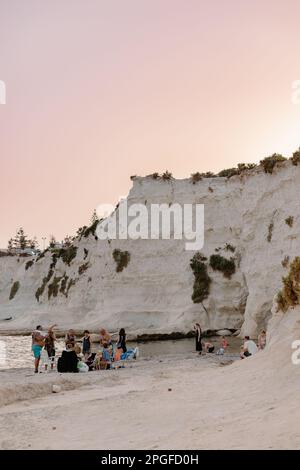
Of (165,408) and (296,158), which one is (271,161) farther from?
(165,408)

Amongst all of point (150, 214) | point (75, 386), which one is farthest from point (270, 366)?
point (150, 214)

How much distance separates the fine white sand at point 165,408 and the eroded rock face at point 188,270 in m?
21.8

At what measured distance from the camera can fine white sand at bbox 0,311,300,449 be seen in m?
8.26

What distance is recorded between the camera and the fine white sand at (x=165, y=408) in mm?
8258

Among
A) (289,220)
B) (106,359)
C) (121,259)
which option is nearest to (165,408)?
(106,359)

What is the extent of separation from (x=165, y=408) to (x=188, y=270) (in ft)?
114

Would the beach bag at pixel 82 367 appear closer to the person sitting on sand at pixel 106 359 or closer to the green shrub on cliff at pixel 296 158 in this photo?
the person sitting on sand at pixel 106 359

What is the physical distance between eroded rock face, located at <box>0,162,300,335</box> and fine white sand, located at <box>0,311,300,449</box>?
859 inches

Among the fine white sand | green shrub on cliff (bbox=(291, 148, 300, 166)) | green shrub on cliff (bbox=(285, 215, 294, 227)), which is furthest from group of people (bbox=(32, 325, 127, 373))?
green shrub on cliff (bbox=(291, 148, 300, 166))

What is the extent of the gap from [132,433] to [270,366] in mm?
4972

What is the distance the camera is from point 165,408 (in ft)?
36.4

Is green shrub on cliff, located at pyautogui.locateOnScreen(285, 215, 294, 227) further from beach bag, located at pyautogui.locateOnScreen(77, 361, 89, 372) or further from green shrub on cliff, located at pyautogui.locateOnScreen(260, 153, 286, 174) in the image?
beach bag, located at pyautogui.locateOnScreen(77, 361, 89, 372)
